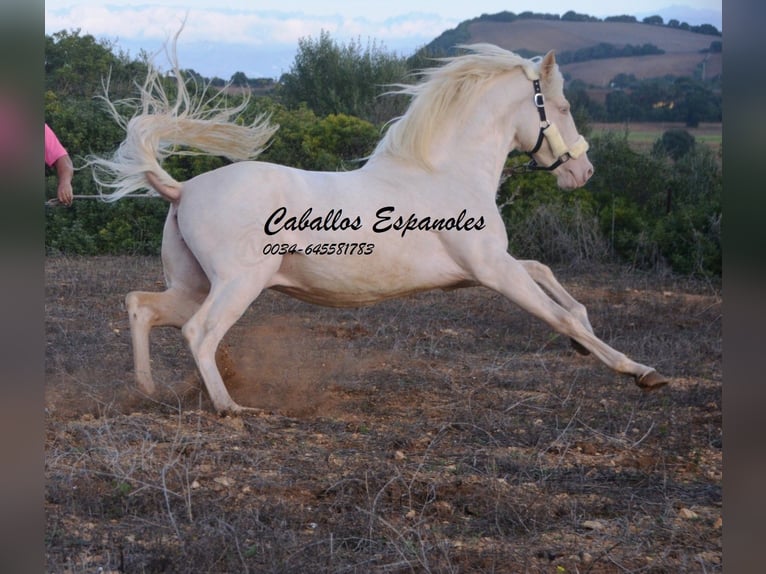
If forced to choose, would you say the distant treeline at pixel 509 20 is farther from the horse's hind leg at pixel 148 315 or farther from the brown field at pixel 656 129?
the horse's hind leg at pixel 148 315

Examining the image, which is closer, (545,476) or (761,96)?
(761,96)

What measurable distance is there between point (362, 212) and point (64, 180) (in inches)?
63.4

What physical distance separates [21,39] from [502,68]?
175 inches

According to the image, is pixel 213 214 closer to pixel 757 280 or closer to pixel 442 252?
pixel 442 252

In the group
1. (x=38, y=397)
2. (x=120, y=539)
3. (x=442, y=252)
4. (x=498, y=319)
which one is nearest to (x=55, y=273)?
(x=498, y=319)

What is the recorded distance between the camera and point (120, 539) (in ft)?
9.80

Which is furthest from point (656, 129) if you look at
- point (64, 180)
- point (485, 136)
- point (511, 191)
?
point (64, 180)

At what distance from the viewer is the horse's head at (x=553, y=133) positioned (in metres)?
5.23

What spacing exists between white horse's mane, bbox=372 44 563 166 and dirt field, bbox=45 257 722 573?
4.56ft

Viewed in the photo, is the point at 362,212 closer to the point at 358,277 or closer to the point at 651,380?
the point at 358,277

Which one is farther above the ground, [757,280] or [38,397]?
[757,280]

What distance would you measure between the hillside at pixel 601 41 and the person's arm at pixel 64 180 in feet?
64.7

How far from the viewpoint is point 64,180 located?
4.93 m

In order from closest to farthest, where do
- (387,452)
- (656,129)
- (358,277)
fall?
1. (387,452)
2. (358,277)
3. (656,129)
